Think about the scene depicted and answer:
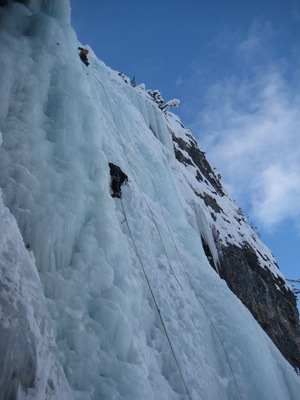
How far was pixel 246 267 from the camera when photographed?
14781mm

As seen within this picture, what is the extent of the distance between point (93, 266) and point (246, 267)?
1278 cm

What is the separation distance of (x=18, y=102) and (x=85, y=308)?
2.89 meters

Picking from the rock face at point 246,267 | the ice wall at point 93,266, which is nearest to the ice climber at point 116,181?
the ice wall at point 93,266

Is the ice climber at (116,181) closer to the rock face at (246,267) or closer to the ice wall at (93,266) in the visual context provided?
the ice wall at (93,266)

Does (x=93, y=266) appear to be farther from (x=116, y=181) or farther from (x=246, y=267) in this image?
(x=246, y=267)

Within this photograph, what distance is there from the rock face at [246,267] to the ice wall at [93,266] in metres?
6.85

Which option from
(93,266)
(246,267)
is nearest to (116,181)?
(93,266)

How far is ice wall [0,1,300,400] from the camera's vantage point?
9.16 ft

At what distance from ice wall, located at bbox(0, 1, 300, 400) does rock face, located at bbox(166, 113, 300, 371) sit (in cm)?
685

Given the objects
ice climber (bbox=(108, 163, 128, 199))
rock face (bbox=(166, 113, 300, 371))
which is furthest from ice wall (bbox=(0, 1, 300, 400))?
rock face (bbox=(166, 113, 300, 371))

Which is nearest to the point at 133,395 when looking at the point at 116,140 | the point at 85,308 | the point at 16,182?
the point at 85,308

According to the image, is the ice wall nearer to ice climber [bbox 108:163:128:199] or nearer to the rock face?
ice climber [bbox 108:163:128:199]

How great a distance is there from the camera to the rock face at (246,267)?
43.6ft

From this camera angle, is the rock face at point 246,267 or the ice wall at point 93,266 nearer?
the ice wall at point 93,266
